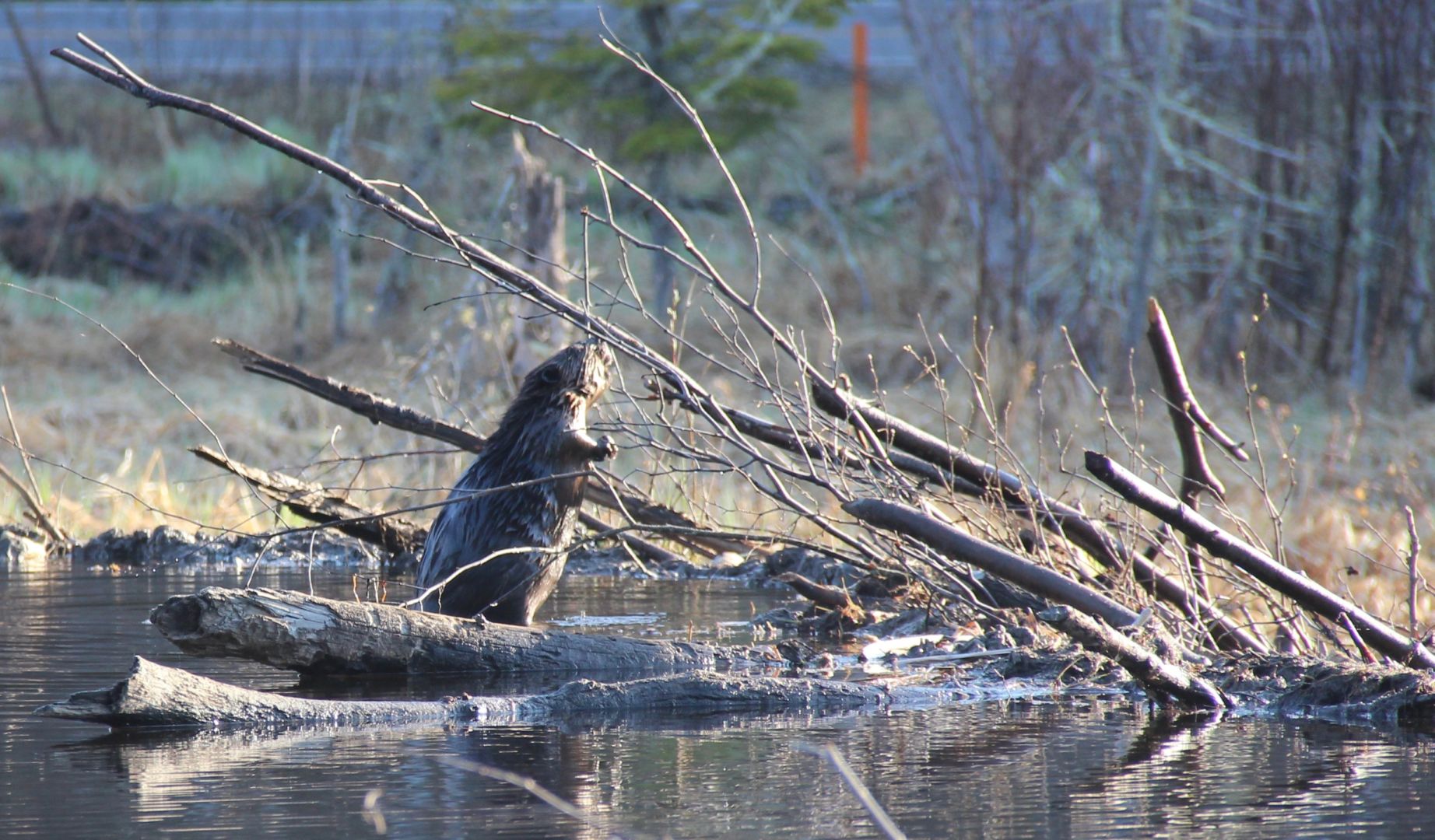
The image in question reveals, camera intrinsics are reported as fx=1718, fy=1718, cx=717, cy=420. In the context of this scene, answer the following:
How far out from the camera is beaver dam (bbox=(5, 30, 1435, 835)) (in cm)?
449

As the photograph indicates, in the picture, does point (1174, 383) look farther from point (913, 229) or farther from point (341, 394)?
point (913, 229)

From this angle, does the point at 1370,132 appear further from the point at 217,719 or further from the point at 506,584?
the point at 217,719

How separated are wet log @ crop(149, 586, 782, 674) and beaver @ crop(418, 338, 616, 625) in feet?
1.03

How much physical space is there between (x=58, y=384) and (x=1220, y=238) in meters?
10.4

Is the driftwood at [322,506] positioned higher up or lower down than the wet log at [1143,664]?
higher up

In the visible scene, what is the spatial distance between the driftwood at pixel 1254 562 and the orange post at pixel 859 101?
17960 millimetres

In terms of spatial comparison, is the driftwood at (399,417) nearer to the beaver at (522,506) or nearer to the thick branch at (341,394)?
the thick branch at (341,394)

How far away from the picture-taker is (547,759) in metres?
3.92

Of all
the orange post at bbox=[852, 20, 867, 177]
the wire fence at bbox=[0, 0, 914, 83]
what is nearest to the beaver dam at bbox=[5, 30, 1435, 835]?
the orange post at bbox=[852, 20, 867, 177]

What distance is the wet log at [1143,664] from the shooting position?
4.44m

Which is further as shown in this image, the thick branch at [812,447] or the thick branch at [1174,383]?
the thick branch at [812,447]

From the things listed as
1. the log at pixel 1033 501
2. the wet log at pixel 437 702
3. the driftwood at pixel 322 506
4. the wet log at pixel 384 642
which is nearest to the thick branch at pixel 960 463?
the log at pixel 1033 501

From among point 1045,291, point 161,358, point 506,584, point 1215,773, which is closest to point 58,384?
point 161,358

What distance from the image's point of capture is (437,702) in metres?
4.48
